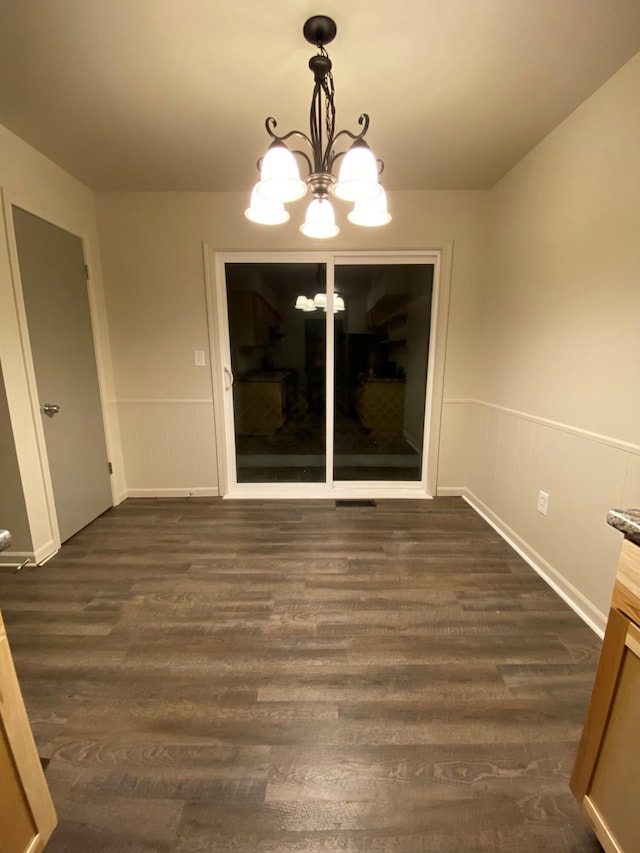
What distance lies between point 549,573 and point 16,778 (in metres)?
2.38

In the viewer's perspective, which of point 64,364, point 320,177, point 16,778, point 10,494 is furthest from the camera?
point 64,364

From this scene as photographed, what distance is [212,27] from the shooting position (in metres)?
1.36

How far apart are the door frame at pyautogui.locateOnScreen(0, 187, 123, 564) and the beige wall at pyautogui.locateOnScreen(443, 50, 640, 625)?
312 centimetres

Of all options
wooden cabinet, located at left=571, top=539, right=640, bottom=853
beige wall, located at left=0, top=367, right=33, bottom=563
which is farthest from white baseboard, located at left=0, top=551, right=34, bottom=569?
wooden cabinet, located at left=571, top=539, right=640, bottom=853

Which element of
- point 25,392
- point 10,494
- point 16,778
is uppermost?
point 25,392

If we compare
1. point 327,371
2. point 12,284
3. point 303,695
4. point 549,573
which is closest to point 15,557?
point 12,284

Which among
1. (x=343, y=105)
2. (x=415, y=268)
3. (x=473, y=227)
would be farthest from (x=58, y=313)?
(x=473, y=227)

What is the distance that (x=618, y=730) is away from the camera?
2.70ft

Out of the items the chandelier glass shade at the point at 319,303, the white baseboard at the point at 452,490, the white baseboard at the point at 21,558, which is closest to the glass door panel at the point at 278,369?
the chandelier glass shade at the point at 319,303

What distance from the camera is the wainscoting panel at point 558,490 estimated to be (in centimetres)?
165

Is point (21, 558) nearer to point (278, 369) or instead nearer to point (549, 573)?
point (278, 369)

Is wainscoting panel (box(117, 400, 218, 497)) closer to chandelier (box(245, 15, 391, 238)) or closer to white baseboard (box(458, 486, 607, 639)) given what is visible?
chandelier (box(245, 15, 391, 238))

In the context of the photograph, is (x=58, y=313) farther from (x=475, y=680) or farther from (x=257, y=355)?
(x=475, y=680)

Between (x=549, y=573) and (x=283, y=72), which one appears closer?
(x=283, y=72)
